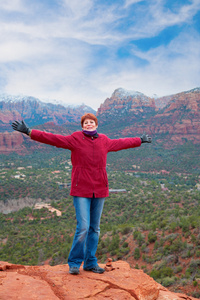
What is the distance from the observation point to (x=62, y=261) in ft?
47.0

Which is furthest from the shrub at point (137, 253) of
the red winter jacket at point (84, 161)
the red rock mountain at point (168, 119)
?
the red rock mountain at point (168, 119)

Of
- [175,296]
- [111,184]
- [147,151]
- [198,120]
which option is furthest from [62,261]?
[198,120]

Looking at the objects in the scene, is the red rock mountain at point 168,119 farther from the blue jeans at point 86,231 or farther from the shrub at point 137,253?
the blue jeans at point 86,231

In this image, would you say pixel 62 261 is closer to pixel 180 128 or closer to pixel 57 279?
pixel 57 279

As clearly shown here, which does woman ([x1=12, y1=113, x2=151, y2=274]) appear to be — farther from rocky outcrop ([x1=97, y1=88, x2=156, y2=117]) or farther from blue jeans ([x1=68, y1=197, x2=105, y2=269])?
rocky outcrop ([x1=97, y1=88, x2=156, y2=117])

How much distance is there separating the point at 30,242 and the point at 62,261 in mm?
8538

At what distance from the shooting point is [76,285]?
316 cm

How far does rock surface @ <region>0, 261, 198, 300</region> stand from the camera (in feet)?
9.13

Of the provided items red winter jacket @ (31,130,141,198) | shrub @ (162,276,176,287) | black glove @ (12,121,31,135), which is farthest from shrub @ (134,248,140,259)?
black glove @ (12,121,31,135)

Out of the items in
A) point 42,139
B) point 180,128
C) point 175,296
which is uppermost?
point 180,128

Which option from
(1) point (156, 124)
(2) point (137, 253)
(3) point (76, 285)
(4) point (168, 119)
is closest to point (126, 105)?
(1) point (156, 124)

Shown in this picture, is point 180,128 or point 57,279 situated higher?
point 180,128

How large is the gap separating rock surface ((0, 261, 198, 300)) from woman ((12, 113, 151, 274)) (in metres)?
0.27

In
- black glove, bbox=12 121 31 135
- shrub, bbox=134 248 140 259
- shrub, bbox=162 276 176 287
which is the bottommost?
shrub, bbox=134 248 140 259
